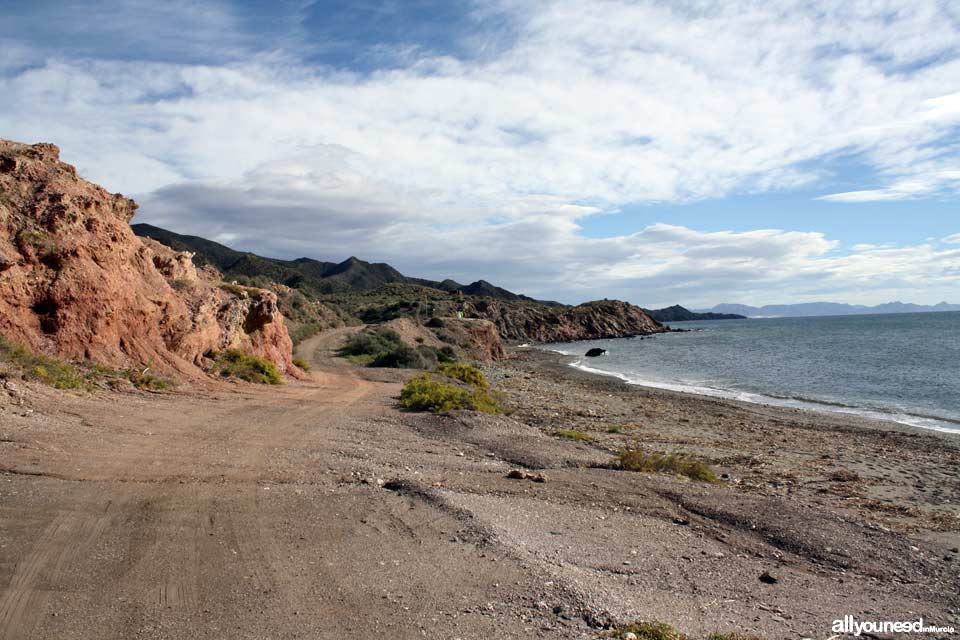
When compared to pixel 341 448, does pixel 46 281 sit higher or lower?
higher

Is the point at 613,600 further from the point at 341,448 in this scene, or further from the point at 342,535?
the point at 341,448

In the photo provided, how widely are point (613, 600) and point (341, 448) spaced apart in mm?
6223

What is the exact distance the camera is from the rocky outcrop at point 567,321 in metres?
94.9

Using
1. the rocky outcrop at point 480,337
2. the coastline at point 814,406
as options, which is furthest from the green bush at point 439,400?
the rocky outcrop at point 480,337

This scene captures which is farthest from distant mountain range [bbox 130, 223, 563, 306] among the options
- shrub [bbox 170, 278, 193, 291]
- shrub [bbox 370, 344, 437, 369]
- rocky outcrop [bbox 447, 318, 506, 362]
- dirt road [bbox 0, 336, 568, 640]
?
dirt road [bbox 0, 336, 568, 640]

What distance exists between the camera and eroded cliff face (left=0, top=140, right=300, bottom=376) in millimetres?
13266

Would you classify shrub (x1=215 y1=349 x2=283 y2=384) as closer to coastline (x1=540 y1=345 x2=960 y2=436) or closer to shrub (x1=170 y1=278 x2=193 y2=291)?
shrub (x1=170 y1=278 x2=193 y2=291)

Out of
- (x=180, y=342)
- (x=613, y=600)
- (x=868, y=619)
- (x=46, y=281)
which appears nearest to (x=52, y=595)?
(x=613, y=600)

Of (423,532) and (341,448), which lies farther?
(341,448)

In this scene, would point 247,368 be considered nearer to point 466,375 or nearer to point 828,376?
point 466,375

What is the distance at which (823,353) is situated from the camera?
5284 cm

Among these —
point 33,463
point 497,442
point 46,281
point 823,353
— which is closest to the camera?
point 33,463

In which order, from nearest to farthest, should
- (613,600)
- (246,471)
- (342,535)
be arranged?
1. (613,600)
2. (342,535)
3. (246,471)

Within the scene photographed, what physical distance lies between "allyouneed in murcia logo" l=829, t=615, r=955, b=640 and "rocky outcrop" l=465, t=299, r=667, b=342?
7761cm
